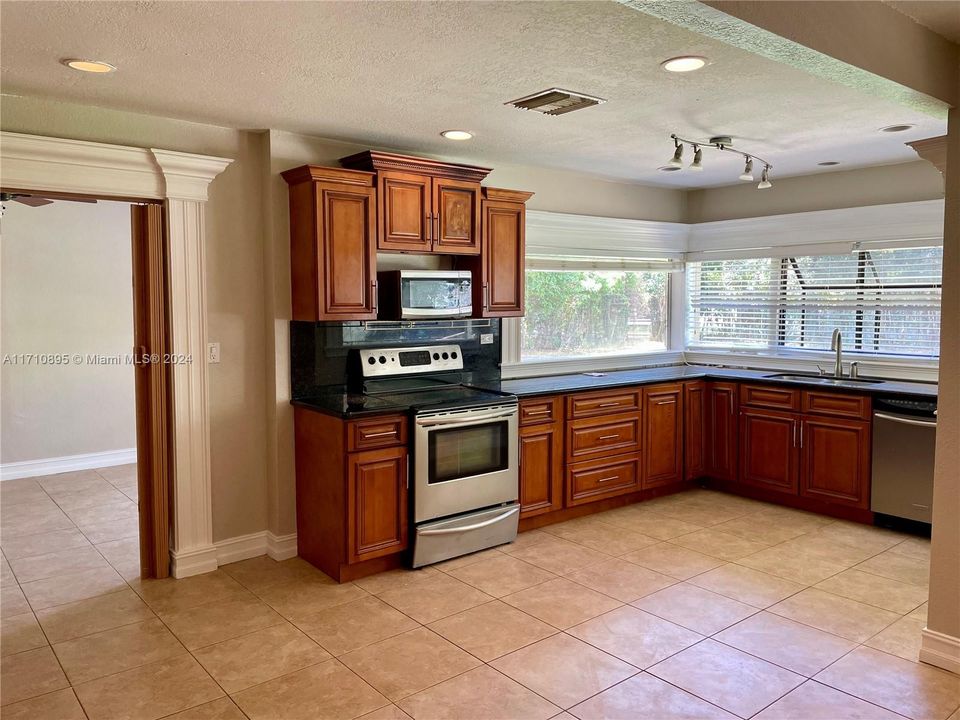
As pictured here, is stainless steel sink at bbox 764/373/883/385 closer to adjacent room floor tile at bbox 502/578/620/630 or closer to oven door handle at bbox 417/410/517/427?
oven door handle at bbox 417/410/517/427

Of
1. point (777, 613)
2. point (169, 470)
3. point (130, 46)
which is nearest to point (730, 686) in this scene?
point (777, 613)

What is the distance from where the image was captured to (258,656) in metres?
2.91

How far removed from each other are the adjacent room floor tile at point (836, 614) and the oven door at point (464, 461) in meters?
1.54

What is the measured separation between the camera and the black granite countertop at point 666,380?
175 inches

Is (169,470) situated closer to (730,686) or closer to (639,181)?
(730,686)

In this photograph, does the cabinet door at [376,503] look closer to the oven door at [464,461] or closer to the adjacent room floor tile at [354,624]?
the oven door at [464,461]

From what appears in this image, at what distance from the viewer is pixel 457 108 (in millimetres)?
3375

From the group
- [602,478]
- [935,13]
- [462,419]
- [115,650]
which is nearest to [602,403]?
[602,478]

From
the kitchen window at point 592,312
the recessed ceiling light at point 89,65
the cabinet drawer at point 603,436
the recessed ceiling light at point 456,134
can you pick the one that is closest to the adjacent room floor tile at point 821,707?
the cabinet drawer at point 603,436

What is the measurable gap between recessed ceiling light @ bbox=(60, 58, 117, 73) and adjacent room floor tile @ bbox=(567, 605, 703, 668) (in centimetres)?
292

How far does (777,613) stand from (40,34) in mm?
3690

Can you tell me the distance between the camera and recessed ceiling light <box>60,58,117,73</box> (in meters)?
2.69

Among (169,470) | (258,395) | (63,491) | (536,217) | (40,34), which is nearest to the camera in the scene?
(40,34)

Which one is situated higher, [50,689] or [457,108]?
[457,108]
